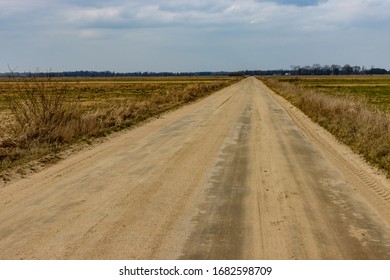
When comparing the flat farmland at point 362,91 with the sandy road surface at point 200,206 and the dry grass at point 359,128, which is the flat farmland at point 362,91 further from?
the sandy road surface at point 200,206

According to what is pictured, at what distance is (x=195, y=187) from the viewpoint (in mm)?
8016

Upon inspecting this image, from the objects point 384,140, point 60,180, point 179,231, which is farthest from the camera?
point 384,140

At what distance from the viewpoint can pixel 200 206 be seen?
6.88m

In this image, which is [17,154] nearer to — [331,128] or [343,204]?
[343,204]

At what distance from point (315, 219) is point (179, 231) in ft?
6.95

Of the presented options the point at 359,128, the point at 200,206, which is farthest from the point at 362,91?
the point at 200,206

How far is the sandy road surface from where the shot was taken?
17.1ft

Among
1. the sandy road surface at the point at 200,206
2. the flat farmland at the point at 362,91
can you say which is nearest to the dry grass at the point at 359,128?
the sandy road surface at the point at 200,206

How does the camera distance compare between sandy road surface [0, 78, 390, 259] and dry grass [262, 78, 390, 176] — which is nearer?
sandy road surface [0, 78, 390, 259]

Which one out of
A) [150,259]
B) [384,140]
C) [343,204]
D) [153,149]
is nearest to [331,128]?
[384,140]

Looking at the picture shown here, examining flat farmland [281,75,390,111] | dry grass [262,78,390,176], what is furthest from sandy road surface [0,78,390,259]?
flat farmland [281,75,390,111]

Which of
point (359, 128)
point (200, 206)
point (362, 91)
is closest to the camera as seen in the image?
point (200, 206)

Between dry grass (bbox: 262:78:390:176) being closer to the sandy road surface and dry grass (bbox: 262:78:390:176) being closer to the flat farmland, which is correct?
the sandy road surface

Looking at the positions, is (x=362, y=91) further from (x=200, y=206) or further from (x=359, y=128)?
(x=200, y=206)
